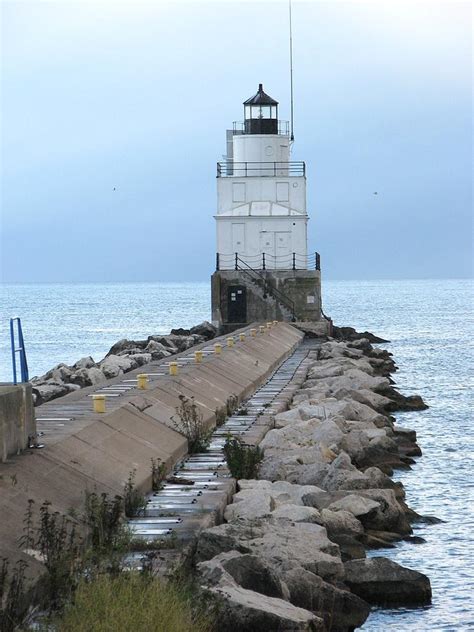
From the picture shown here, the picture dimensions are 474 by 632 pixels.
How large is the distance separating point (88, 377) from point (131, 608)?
69.2 ft

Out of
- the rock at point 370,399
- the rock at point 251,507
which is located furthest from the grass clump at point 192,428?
the rock at point 370,399

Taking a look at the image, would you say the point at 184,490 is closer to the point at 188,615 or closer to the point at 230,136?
the point at 188,615

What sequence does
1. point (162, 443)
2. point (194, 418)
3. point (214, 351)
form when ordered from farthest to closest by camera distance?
1. point (214, 351)
2. point (194, 418)
3. point (162, 443)

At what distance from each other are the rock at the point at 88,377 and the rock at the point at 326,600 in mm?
18145

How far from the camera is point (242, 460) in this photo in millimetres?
13312

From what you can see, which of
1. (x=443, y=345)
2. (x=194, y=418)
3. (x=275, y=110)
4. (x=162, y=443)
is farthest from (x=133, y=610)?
(x=443, y=345)

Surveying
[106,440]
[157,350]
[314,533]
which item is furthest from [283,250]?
[314,533]

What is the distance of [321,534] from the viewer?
10477 mm

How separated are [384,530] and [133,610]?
241 inches

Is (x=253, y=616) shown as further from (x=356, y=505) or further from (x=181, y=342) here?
(x=181, y=342)

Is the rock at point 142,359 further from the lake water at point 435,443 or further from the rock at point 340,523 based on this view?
the rock at point 340,523

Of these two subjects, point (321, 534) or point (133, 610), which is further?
point (321, 534)

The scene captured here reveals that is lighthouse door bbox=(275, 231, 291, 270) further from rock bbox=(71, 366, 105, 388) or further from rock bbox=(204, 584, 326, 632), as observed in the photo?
rock bbox=(204, 584, 326, 632)

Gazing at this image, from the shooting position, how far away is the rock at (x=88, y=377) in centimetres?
2744
